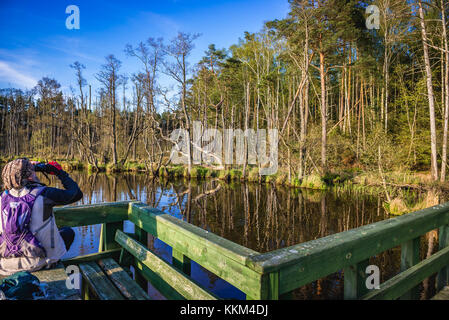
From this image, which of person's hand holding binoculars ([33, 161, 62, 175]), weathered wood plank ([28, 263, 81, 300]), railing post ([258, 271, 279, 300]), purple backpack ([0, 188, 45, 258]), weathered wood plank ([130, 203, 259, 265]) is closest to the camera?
railing post ([258, 271, 279, 300])

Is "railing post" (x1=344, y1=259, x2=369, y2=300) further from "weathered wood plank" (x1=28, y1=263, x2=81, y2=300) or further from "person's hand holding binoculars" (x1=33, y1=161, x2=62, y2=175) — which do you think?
"person's hand holding binoculars" (x1=33, y1=161, x2=62, y2=175)

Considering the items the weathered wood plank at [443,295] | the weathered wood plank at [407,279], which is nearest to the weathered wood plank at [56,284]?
the weathered wood plank at [407,279]

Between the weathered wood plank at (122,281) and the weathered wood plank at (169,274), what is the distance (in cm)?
17

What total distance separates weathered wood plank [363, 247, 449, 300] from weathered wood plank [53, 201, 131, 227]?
236 cm

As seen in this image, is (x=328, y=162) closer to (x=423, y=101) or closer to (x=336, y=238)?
(x=423, y=101)

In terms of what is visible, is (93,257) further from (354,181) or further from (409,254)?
(354,181)

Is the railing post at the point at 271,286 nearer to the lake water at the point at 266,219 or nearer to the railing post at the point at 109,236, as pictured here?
the railing post at the point at 109,236

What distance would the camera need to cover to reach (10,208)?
1.77m

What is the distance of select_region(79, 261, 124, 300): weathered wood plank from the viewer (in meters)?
1.85

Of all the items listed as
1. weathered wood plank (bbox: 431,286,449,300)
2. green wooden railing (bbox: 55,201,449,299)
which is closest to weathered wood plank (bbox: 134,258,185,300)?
green wooden railing (bbox: 55,201,449,299)

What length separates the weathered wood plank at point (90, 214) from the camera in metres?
2.44

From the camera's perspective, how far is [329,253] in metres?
1.48

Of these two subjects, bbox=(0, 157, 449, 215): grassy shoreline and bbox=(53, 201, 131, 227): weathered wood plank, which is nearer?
bbox=(53, 201, 131, 227): weathered wood plank
